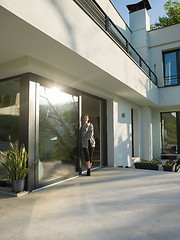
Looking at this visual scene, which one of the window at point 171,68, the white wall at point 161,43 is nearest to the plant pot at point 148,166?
the white wall at point 161,43

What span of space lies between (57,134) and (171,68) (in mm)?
8541

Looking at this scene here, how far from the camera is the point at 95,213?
2.62 metres

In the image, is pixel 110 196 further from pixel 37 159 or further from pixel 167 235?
pixel 37 159

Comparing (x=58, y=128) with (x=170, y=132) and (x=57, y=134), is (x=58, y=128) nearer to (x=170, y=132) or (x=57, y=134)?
(x=57, y=134)

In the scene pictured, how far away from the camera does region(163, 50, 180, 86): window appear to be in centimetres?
1024

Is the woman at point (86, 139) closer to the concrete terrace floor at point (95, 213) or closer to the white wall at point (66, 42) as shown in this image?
the concrete terrace floor at point (95, 213)

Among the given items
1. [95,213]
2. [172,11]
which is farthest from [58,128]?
[172,11]

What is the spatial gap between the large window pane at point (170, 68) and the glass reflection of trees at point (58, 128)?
714 centimetres

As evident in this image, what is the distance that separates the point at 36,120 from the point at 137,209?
2.49 metres

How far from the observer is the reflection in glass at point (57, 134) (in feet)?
13.5

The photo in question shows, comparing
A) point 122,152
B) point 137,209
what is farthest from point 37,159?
point 122,152

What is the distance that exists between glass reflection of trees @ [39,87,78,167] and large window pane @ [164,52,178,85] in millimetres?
7138

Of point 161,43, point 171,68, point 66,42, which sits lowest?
point 66,42

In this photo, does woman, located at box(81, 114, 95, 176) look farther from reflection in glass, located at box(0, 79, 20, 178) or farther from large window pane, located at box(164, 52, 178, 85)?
large window pane, located at box(164, 52, 178, 85)
